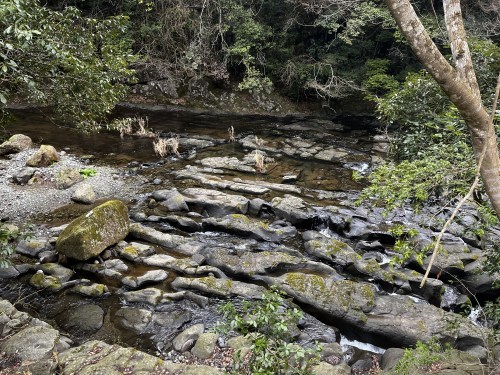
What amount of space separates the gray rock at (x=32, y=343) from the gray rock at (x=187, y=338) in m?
1.83

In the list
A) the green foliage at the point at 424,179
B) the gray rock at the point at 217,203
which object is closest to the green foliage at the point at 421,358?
the green foliage at the point at 424,179

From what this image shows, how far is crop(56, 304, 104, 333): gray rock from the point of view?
6.33 m

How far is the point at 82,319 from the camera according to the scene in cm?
650

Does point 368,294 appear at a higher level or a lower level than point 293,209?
lower

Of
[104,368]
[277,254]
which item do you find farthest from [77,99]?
[277,254]

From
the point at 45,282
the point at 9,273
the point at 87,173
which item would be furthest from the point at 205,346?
the point at 87,173

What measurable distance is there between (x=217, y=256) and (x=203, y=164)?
6.40 metres

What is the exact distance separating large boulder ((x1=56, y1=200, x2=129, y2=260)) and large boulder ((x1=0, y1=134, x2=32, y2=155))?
7374 mm

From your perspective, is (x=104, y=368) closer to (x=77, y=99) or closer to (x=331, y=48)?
(x=77, y=99)

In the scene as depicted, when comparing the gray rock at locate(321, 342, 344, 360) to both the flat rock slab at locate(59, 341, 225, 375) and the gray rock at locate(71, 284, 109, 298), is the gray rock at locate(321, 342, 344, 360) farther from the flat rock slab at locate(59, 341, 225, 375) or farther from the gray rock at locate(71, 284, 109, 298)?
the gray rock at locate(71, 284, 109, 298)

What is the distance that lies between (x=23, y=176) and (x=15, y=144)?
3.01m

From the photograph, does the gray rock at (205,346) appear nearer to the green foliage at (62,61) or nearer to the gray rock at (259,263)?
the gray rock at (259,263)

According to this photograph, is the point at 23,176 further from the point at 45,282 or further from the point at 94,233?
the point at 45,282

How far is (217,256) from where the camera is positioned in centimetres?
832
